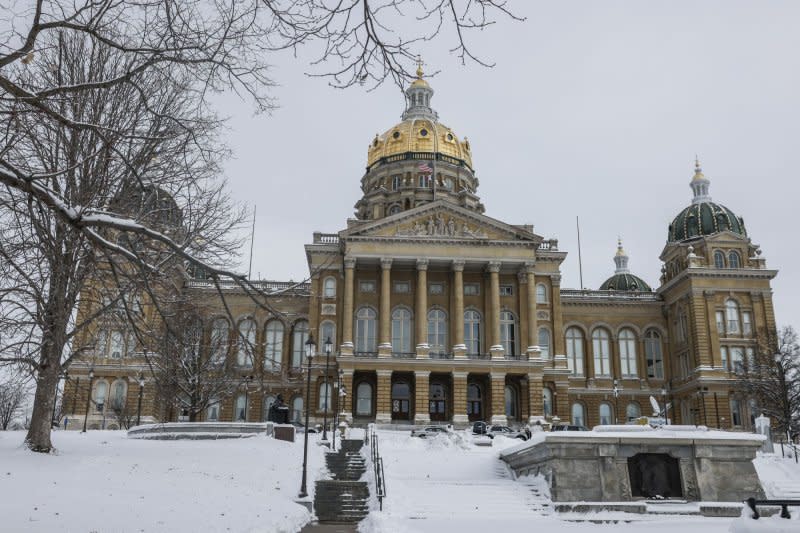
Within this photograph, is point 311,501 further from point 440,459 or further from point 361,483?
point 440,459

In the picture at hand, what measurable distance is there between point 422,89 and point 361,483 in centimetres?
6154

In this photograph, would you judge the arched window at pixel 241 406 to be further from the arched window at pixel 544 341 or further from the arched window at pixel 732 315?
the arched window at pixel 732 315

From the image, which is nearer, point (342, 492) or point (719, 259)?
point (342, 492)

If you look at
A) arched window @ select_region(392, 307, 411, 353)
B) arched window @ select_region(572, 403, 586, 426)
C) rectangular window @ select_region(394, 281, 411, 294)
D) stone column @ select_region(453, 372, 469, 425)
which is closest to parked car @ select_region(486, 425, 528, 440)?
stone column @ select_region(453, 372, 469, 425)

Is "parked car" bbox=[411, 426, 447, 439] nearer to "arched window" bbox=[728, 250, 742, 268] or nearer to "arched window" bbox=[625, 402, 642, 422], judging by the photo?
"arched window" bbox=[625, 402, 642, 422]

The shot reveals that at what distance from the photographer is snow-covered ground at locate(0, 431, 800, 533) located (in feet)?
45.7

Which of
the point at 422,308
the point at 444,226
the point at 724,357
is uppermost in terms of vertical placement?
the point at 444,226

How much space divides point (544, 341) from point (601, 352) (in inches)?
322

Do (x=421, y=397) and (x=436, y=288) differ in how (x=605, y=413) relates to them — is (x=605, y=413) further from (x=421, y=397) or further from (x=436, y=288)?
(x=421, y=397)

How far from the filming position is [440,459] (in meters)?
27.7

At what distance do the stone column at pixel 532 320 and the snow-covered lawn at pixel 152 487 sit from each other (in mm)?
27276

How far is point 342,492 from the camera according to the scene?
22.1 meters

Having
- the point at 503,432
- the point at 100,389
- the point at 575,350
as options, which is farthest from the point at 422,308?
the point at 100,389

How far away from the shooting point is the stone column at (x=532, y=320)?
51844mm
